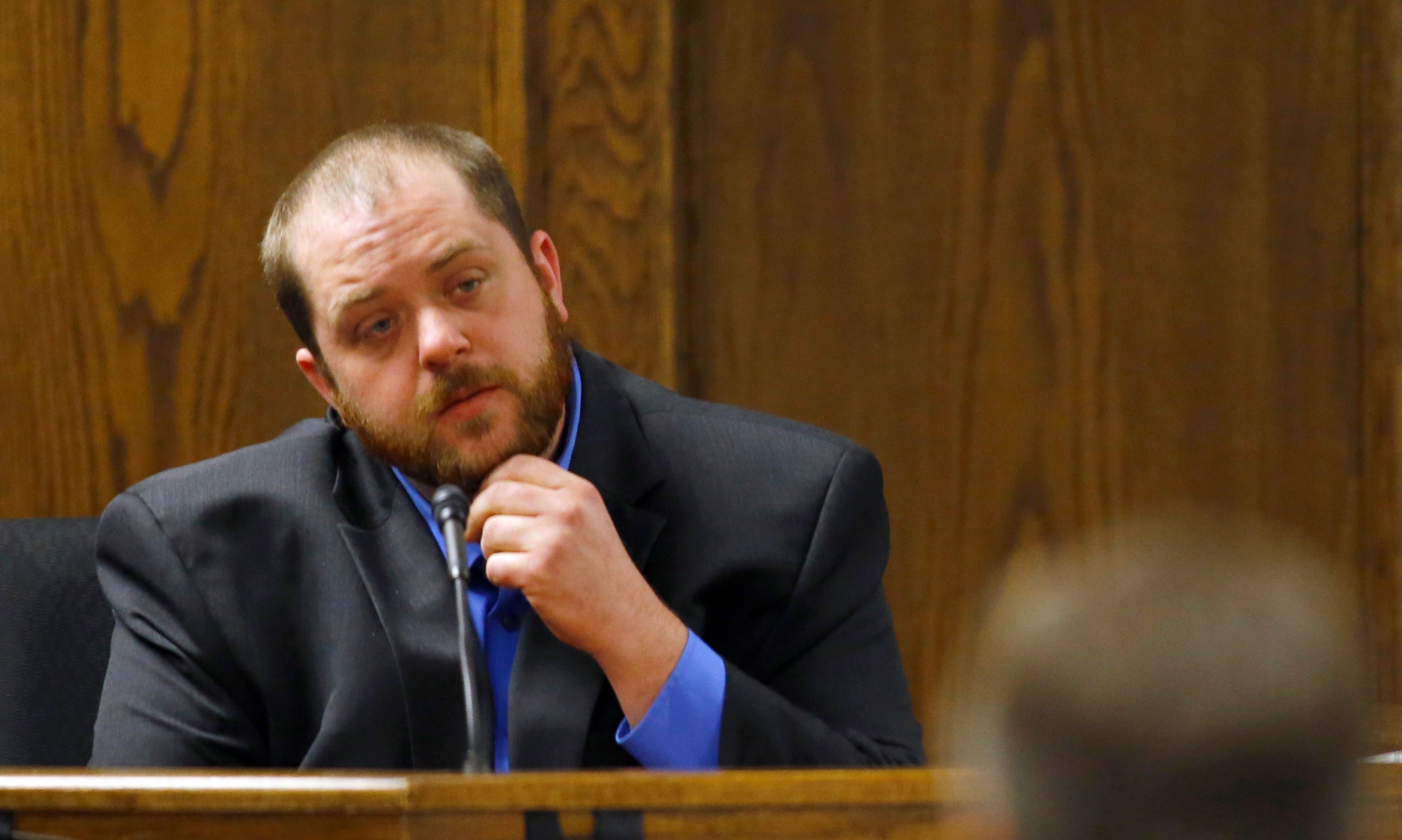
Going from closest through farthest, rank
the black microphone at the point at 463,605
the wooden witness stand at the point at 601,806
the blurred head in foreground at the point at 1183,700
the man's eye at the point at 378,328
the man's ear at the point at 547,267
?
1. the blurred head in foreground at the point at 1183,700
2. the wooden witness stand at the point at 601,806
3. the black microphone at the point at 463,605
4. the man's eye at the point at 378,328
5. the man's ear at the point at 547,267

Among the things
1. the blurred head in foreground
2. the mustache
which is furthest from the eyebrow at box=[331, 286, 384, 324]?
the blurred head in foreground

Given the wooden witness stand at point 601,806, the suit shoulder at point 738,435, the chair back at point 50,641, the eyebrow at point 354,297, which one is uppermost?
the eyebrow at point 354,297

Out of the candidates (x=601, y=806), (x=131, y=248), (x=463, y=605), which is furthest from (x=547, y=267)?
(x=601, y=806)

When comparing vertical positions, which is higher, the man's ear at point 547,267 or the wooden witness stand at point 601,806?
the man's ear at point 547,267

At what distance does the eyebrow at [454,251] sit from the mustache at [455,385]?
0.10 m

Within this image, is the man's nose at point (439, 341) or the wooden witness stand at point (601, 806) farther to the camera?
the man's nose at point (439, 341)

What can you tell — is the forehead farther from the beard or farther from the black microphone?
the black microphone

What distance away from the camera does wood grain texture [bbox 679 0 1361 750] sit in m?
2.28

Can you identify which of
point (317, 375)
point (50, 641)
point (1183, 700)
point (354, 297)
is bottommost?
point (50, 641)

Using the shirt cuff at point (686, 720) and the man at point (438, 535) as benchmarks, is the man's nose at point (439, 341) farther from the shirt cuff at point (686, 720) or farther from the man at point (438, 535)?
the shirt cuff at point (686, 720)

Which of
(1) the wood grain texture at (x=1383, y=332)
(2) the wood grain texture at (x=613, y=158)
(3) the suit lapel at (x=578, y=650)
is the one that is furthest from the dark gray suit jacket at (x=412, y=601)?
(1) the wood grain texture at (x=1383, y=332)

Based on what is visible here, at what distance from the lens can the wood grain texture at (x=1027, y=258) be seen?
7.48 feet

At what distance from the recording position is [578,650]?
142cm

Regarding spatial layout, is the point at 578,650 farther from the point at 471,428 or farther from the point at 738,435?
the point at 738,435
